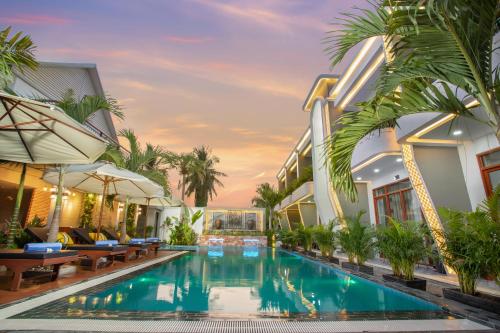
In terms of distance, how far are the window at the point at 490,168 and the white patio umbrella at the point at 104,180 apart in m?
8.93

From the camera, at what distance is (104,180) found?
8.38m

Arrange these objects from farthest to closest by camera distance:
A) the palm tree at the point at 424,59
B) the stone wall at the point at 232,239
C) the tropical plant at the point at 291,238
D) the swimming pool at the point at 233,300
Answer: the stone wall at the point at 232,239 < the tropical plant at the point at 291,238 < the swimming pool at the point at 233,300 < the palm tree at the point at 424,59

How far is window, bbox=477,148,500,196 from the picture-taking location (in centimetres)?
599

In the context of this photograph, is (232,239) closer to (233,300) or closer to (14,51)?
(233,300)

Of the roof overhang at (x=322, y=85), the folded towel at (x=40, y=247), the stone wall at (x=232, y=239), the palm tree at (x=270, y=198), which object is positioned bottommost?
the stone wall at (x=232, y=239)

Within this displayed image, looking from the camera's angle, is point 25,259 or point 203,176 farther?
point 203,176

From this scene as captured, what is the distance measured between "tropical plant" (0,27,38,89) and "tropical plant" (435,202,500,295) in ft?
25.0

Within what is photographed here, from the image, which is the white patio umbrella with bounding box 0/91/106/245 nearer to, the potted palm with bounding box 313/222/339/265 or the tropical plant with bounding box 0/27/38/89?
the tropical plant with bounding box 0/27/38/89

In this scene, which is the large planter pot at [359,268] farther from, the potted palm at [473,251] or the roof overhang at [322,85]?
the roof overhang at [322,85]

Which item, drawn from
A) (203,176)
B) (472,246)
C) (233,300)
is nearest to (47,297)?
(233,300)

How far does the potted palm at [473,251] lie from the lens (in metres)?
3.53

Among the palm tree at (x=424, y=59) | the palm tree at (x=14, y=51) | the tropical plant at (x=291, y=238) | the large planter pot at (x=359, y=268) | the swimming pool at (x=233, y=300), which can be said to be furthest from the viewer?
the tropical plant at (x=291, y=238)

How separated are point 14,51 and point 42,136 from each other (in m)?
1.62

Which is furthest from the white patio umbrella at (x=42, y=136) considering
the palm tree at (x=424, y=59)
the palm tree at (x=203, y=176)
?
the palm tree at (x=203, y=176)
